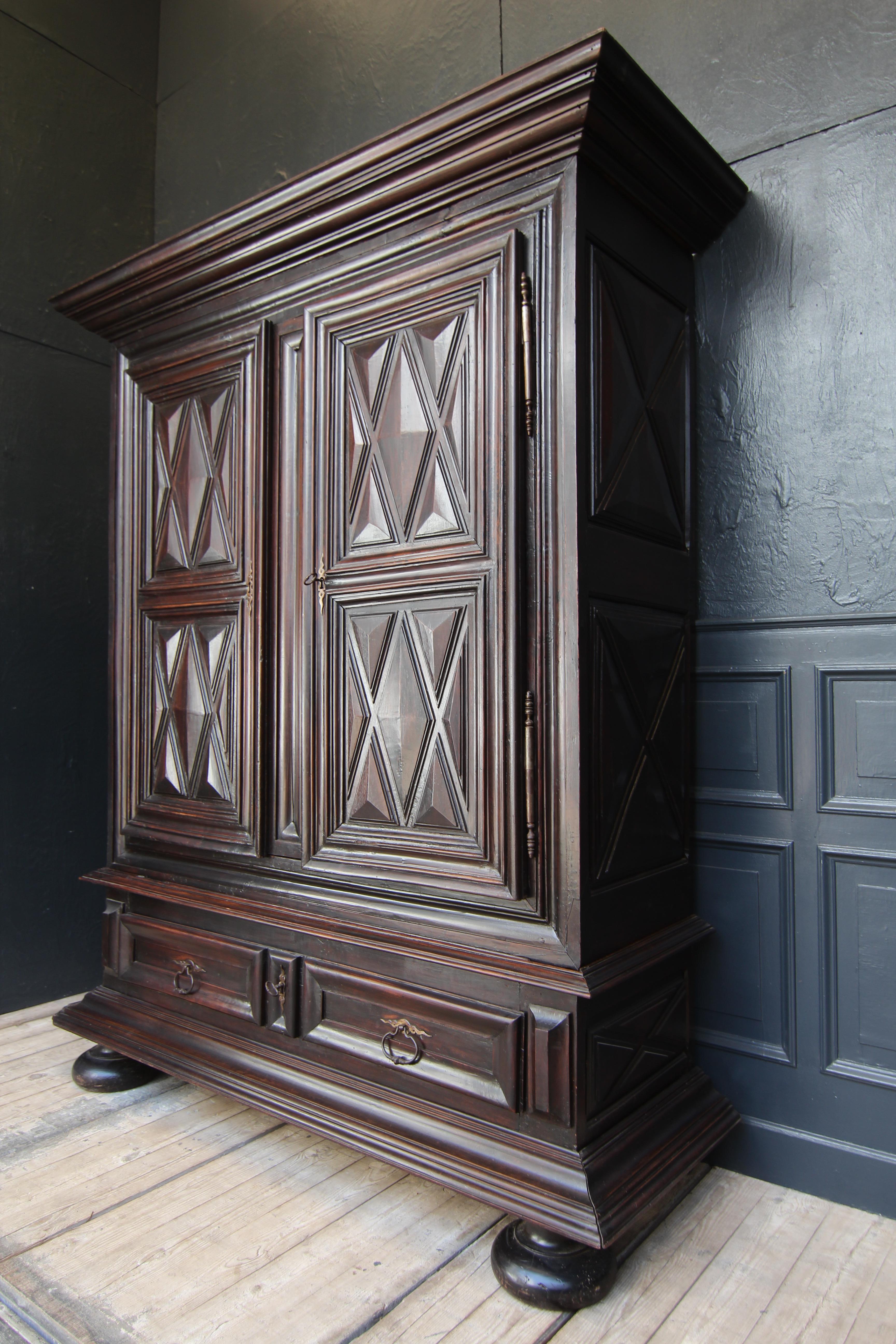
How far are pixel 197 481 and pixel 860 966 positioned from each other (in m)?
1.91

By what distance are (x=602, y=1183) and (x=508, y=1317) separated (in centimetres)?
26

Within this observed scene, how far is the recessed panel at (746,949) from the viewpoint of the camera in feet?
6.14

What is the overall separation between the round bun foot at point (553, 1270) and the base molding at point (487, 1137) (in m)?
0.07

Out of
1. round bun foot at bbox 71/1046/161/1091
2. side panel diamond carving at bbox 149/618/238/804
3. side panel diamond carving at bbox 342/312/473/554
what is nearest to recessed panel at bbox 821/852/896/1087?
side panel diamond carving at bbox 342/312/473/554

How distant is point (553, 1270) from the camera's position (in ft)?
4.78

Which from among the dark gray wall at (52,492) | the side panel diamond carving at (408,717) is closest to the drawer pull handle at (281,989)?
the side panel diamond carving at (408,717)

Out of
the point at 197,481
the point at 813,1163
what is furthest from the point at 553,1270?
the point at 197,481

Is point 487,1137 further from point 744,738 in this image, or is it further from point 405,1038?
point 744,738

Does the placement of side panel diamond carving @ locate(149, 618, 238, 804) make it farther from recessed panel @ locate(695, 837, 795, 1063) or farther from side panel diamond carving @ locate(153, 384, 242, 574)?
recessed panel @ locate(695, 837, 795, 1063)

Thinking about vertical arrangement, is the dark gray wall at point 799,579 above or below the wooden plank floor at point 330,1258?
above

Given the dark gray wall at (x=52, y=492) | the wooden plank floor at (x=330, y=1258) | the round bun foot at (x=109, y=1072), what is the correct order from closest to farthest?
the wooden plank floor at (x=330, y=1258) < the round bun foot at (x=109, y=1072) < the dark gray wall at (x=52, y=492)

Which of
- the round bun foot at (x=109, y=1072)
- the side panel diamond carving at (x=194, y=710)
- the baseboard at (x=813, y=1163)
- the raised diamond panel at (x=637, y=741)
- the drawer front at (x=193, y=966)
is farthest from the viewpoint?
the round bun foot at (x=109, y=1072)

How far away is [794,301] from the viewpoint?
1887mm

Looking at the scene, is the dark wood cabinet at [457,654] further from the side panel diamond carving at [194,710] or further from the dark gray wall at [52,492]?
the dark gray wall at [52,492]
